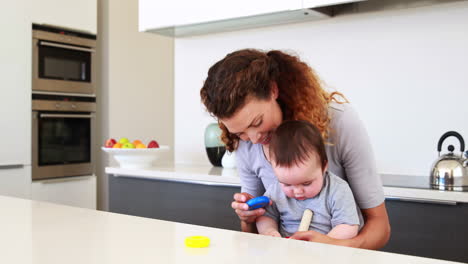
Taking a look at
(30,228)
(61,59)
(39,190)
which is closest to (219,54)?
(61,59)

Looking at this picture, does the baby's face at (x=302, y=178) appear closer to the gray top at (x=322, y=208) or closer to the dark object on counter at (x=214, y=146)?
the gray top at (x=322, y=208)

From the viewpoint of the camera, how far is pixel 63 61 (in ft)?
13.4

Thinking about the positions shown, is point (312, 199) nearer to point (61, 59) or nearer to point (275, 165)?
point (275, 165)

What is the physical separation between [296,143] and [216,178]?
3.81ft

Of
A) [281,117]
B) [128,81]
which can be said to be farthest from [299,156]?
[128,81]

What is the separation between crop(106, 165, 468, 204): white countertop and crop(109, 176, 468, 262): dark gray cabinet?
0.03 meters

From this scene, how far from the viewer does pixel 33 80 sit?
3.85 metres

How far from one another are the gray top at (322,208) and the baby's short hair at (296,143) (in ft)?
0.34

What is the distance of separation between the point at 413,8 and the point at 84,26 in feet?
8.76

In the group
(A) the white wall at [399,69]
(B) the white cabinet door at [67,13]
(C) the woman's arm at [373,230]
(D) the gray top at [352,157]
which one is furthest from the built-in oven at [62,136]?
(C) the woman's arm at [373,230]

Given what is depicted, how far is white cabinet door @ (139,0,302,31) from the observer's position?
2.64 meters

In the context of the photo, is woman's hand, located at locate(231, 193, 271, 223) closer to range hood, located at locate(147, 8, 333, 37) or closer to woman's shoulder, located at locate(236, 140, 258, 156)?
woman's shoulder, located at locate(236, 140, 258, 156)

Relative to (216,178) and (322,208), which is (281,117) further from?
(216,178)

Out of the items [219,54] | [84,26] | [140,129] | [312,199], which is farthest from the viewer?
[140,129]
